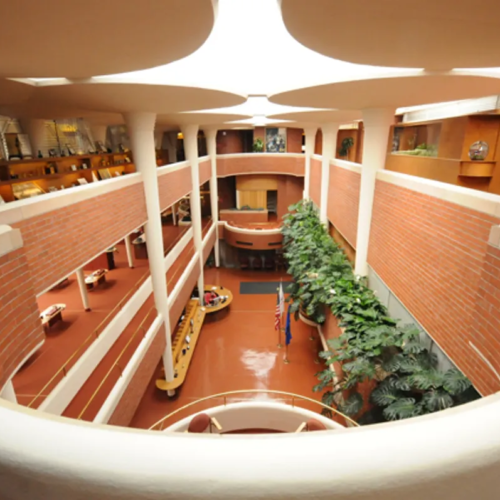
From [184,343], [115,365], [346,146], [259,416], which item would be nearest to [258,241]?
[346,146]

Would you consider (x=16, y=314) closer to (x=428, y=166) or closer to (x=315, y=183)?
(x=428, y=166)

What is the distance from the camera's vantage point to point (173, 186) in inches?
430

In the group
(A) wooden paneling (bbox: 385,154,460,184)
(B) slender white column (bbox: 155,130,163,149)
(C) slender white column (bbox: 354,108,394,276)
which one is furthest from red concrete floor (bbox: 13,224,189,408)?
(A) wooden paneling (bbox: 385,154,460,184)

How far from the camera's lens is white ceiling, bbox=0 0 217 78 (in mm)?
2232

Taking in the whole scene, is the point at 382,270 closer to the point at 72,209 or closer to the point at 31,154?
the point at 72,209

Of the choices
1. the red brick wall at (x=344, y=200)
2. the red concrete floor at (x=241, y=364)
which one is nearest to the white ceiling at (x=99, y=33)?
the red brick wall at (x=344, y=200)

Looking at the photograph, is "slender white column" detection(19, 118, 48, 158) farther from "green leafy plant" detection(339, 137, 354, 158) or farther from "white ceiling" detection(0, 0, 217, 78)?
"green leafy plant" detection(339, 137, 354, 158)

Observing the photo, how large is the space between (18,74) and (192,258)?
984cm

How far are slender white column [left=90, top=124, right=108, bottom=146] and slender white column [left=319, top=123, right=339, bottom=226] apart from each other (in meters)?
9.10

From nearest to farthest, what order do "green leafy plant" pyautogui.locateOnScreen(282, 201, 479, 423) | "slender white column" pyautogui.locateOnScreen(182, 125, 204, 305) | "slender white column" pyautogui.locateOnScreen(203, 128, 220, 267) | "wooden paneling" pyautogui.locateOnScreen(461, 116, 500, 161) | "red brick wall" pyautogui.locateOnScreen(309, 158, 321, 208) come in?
"green leafy plant" pyautogui.locateOnScreen(282, 201, 479, 423) < "wooden paneling" pyautogui.locateOnScreen(461, 116, 500, 161) < "slender white column" pyautogui.locateOnScreen(182, 125, 204, 305) < "red brick wall" pyautogui.locateOnScreen(309, 158, 321, 208) < "slender white column" pyautogui.locateOnScreen(203, 128, 220, 267)

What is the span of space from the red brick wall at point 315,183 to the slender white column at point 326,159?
69.9 inches

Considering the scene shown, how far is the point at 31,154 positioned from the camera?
33.0ft

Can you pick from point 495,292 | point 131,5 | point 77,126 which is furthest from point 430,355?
point 77,126

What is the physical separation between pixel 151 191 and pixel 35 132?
17.0ft
